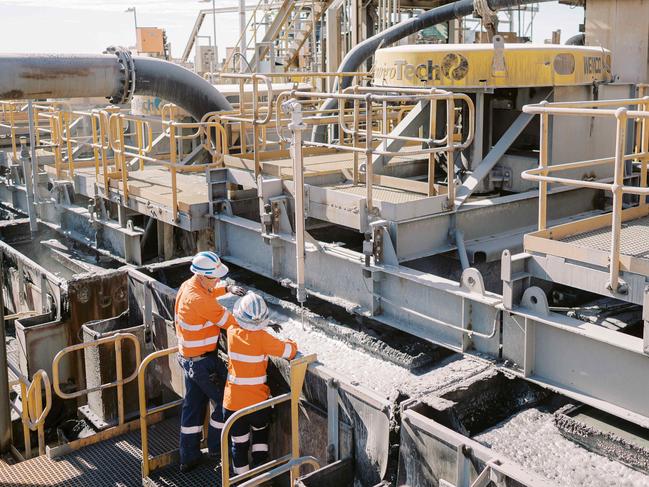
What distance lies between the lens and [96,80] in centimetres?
798

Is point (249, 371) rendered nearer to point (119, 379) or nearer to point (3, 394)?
point (119, 379)

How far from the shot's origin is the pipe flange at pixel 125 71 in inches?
326

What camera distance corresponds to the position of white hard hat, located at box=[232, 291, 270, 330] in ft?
16.3

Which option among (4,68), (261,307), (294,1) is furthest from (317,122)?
(294,1)

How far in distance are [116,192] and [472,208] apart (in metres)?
4.61

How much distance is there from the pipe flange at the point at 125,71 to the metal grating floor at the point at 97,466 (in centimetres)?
376

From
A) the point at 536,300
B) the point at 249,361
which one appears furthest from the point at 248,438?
the point at 536,300

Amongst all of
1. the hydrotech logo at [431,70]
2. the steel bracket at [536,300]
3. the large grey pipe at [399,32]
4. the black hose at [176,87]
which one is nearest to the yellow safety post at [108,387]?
the black hose at [176,87]

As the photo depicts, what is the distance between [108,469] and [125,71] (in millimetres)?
4264

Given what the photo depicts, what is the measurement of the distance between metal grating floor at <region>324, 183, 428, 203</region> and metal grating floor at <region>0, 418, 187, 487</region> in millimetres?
2630

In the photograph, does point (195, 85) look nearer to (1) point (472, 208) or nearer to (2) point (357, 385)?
(1) point (472, 208)

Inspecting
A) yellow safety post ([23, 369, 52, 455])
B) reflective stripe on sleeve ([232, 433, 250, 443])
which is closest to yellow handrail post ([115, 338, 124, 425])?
yellow safety post ([23, 369, 52, 455])

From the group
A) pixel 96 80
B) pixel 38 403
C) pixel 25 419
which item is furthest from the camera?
pixel 96 80

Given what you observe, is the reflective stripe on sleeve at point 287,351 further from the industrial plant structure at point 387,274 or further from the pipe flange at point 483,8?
the pipe flange at point 483,8
